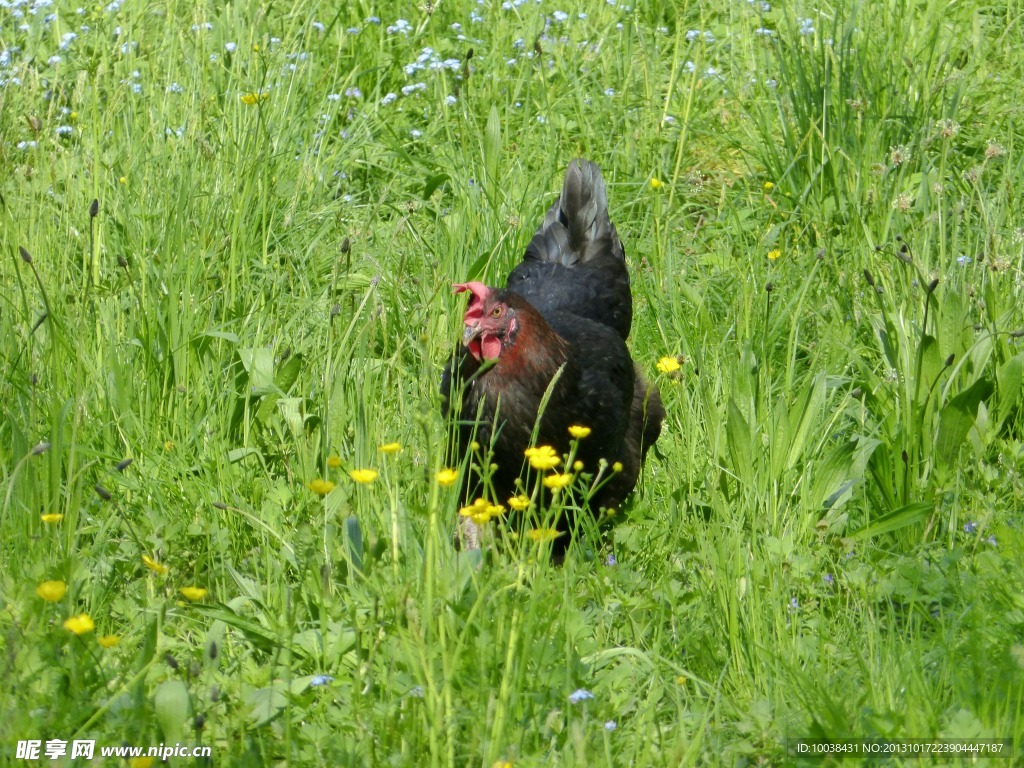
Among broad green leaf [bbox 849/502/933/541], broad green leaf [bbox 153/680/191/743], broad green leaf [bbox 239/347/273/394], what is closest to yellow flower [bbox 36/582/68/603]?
broad green leaf [bbox 153/680/191/743]

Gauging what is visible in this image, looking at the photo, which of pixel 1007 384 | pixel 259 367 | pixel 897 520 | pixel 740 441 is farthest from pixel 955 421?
pixel 259 367

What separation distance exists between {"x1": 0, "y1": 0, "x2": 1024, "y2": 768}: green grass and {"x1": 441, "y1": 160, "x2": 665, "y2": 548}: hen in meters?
0.14

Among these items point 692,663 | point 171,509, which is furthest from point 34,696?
point 692,663

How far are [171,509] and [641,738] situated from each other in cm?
144

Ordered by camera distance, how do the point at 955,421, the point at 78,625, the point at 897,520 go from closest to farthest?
the point at 78,625 < the point at 897,520 < the point at 955,421

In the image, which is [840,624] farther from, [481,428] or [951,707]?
[481,428]

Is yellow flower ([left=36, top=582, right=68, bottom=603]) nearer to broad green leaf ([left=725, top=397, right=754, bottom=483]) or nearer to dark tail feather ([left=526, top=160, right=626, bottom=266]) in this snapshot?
broad green leaf ([left=725, top=397, right=754, bottom=483])

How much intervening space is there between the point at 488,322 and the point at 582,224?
1.08 meters

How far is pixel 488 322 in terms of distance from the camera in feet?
10.5

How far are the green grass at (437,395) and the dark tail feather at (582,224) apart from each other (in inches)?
8.6

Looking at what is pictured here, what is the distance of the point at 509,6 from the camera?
5512 millimetres

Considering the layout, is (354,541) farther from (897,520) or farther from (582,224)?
(582,224)

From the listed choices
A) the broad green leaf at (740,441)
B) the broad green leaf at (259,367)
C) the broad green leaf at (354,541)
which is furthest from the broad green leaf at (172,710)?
the broad green leaf at (740,441)

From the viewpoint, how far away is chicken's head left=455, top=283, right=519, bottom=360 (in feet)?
10.4
